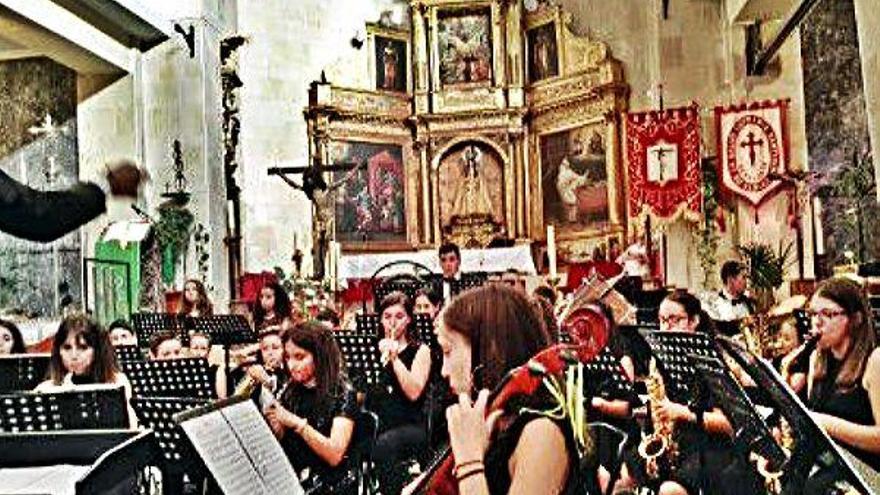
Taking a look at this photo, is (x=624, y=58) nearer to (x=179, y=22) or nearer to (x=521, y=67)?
(x=521, y=67)

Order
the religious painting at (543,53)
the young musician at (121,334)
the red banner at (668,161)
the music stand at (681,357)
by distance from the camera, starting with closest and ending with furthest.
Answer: the music stand at (681,357) → the young musician at (121,334) → the red banner at (668,161) → the religious painting at (543,53)

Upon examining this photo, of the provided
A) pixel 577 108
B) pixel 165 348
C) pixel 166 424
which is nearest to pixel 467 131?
pixel 577 108

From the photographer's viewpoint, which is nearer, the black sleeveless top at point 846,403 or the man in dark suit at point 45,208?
the man in dark suit at point 45,208

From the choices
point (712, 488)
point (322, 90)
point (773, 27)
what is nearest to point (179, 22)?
point (322, 90)

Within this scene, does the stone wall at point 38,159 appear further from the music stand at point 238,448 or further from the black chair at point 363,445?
the music stand at point 238,448

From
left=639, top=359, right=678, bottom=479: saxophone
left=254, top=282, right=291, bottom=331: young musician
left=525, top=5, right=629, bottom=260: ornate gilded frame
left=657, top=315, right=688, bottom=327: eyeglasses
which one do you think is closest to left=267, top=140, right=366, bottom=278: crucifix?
left=525, top=5, right=629, bottom=260: ornate gilded frame

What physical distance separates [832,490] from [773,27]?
53.0 ft

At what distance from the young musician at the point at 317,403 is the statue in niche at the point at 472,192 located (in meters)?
17.6

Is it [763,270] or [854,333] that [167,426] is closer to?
[854,333]

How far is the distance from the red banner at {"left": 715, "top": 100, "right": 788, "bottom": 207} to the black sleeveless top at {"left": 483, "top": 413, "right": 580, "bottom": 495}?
1441 cm

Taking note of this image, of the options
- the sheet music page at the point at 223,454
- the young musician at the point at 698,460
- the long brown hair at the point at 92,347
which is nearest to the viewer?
the sheet music page at the point at 223,454

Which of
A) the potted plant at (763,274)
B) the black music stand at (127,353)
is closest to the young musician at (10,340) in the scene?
the black music stand at (127,353)

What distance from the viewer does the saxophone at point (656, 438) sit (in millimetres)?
5809

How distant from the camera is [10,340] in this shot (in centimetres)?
907
